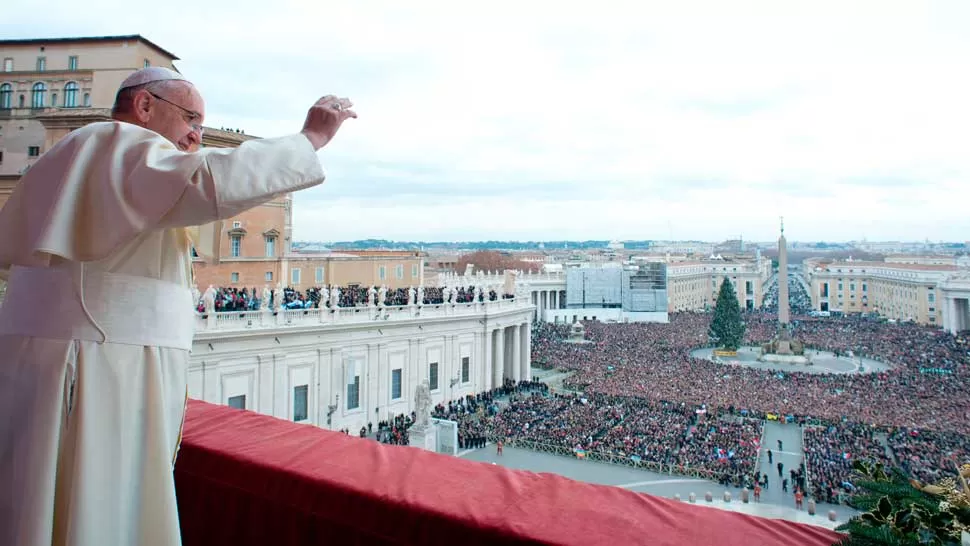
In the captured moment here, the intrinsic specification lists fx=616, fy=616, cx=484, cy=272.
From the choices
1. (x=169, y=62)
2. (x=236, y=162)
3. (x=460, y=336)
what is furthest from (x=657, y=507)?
(x=169, y=62)

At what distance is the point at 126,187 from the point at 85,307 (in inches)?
17.2

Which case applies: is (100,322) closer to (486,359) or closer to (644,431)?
(644,431)

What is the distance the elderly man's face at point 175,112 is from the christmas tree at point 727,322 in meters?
60.4

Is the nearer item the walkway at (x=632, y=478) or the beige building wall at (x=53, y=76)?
the walkway at (x=632, y=478)

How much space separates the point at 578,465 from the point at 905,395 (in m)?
22.7

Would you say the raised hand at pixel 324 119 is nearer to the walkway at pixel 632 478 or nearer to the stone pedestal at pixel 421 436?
the walkway at pixel 632 478

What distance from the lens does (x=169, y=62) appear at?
29.8m

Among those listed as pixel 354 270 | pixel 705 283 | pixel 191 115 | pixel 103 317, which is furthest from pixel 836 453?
pixel 705 283

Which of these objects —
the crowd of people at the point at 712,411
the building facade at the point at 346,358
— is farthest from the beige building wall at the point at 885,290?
the building facade at the point at 346,358

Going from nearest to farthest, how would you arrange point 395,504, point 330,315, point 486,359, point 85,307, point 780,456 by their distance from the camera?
1. point 85,307
2. point 395,504
3. point 780,456
4. point 330,315
5. point 486,359

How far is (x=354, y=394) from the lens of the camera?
90.4 ft

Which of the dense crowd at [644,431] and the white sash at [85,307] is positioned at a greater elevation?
the white sash at [85,307]

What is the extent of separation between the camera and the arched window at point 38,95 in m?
29.3

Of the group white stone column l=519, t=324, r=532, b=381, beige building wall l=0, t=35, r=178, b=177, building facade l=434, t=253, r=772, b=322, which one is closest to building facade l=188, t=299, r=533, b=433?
white stone column l=519, t=324, r=532, b=381
